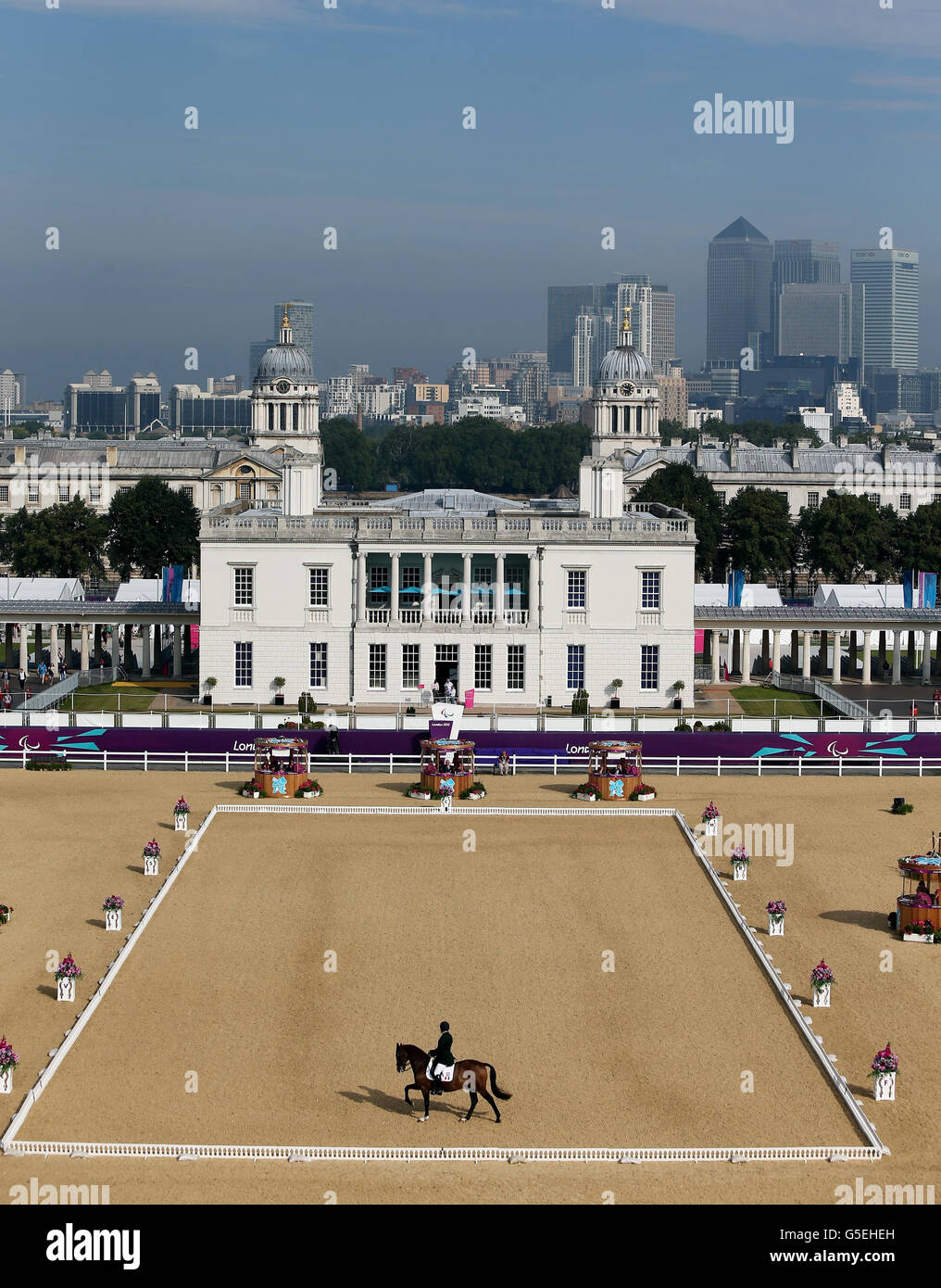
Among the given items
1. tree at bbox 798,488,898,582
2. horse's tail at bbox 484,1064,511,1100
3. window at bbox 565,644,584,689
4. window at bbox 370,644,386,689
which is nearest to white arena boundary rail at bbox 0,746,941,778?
window at bbox 370,644,386,689

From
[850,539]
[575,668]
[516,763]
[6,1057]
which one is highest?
[850,539]

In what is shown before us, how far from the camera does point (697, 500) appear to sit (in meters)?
106

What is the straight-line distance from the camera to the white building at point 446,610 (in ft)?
237

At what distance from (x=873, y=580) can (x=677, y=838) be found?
2443 inches

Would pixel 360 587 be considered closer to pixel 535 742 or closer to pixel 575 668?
pixel 575 668

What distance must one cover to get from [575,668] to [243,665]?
483 inches

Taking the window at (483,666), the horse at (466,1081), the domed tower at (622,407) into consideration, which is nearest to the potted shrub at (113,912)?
the horse at (466,1081)

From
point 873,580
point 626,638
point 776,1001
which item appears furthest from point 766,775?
point 873,580

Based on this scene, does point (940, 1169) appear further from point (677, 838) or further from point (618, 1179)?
point (677, 838)

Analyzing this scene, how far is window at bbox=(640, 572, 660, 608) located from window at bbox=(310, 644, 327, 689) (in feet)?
39.1

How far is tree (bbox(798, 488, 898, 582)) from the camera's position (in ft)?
330

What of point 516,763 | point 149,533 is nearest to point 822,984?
point 516,763

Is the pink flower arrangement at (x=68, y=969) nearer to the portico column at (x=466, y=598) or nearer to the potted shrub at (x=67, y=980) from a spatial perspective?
the potted shrub at (x=67, y=980)

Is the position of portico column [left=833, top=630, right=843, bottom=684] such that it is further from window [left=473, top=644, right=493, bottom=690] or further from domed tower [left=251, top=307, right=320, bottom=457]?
domed tower [left=251, top=307, right=320, bottom=457]
